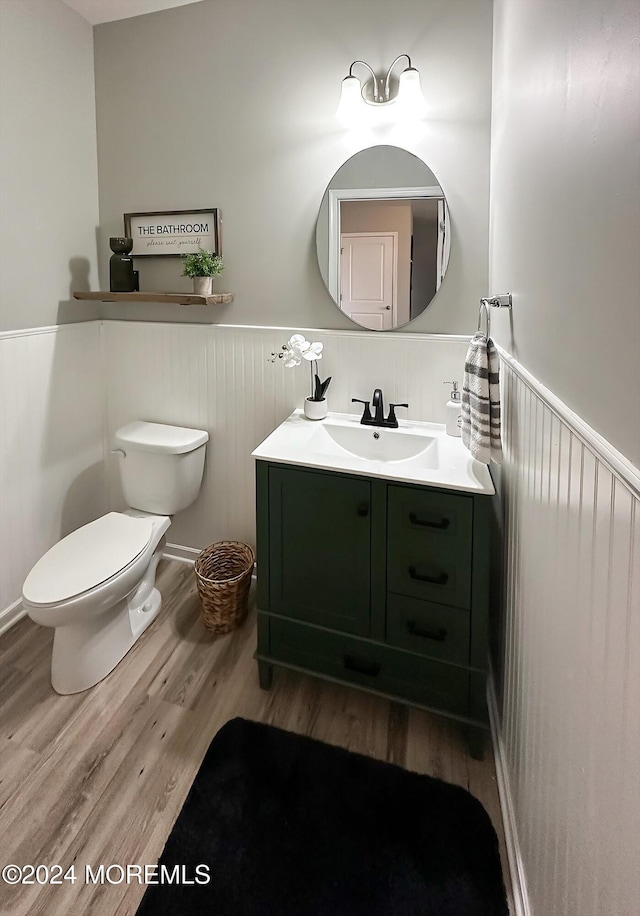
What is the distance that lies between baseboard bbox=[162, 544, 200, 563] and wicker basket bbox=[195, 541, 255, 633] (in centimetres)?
28

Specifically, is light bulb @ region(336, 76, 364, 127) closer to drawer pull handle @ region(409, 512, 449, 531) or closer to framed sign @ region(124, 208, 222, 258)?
framed sign @ region(124, 208, 222, 258)

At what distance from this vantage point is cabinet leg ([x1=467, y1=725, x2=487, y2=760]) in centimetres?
A: 155

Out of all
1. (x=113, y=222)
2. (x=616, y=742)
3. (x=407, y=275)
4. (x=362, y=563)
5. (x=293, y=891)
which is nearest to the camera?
(x=616, y=742)

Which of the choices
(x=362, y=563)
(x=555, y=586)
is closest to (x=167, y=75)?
(x=362, y=563)

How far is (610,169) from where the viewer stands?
2.04 feet

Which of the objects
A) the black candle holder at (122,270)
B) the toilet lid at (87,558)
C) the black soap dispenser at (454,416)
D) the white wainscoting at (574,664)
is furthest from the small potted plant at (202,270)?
the white wainscoting at (574,664)

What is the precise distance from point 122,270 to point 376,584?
1.79 metres

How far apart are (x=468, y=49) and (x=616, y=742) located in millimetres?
2105

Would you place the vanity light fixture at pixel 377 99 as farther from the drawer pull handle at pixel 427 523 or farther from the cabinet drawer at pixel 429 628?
the cabinet drawer at pixel 429 628

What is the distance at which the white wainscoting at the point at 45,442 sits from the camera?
6.86 feet

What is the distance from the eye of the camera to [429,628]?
1.56m

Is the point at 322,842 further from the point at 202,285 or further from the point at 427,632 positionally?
the point at 202,285

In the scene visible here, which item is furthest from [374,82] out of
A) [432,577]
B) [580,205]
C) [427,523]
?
[432,577]

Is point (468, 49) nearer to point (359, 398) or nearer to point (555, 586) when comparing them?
point (359, 398)
